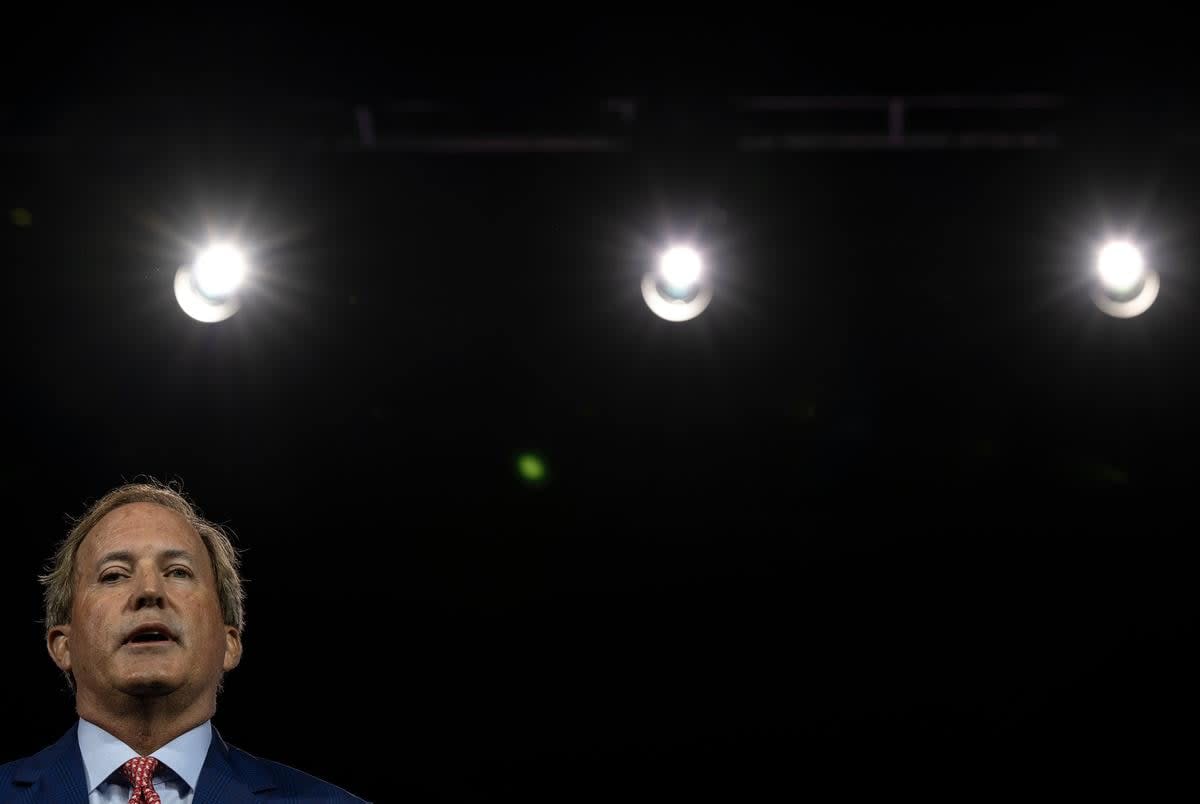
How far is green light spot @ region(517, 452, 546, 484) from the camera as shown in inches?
189

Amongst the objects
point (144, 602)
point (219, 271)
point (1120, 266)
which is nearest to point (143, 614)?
point (144, 602)

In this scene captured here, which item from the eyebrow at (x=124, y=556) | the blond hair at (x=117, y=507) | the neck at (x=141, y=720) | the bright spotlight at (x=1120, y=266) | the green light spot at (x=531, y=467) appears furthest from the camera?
the green light spot at (x=531, y=467)

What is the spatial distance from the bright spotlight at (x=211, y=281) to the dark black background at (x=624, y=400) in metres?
0.07

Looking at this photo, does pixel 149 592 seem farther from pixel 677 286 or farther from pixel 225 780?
pixel 677 286

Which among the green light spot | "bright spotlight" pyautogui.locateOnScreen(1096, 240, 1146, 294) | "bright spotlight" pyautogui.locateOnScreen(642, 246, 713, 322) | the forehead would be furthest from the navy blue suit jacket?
"bright spotlight" pyautogui.locateOnScreen(1096, 240, 1146, 294)

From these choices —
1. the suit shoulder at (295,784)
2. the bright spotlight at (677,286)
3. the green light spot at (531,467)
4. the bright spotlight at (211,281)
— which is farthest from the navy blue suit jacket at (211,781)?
the green light spot at (531,467)

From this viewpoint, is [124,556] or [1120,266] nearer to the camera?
[124,556]

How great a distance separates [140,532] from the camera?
292 centimetres

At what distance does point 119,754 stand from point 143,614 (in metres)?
0.26

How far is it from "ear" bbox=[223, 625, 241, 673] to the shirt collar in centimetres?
26

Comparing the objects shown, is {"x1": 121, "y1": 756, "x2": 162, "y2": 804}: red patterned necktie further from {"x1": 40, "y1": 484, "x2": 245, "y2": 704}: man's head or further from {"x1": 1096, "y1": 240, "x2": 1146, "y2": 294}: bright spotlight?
{"x1": 1096, "y1": 240, "x2": 1146, "y2": 294}: bright spotlight

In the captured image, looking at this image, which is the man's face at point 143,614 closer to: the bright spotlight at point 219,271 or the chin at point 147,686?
the chin at point 147,686

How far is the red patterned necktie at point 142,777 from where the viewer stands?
258 centimetres

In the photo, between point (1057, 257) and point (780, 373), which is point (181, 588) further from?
point (1057, 257)
